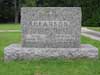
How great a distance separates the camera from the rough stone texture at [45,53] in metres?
10.8

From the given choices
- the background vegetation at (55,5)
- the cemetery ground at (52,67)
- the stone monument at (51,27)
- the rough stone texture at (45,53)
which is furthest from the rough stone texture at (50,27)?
the background vegetation at (55,5)

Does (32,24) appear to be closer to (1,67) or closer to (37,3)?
(1,67)

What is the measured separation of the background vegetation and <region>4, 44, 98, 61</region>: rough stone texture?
37172 millimetres

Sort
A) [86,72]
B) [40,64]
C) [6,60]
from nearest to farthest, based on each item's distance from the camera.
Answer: [86,72] < [40,64] < [6,60]

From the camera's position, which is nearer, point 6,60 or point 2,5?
point 6,60

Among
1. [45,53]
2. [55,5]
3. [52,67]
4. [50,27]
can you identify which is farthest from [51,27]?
[55,5]

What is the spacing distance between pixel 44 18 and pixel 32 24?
1.30 feet

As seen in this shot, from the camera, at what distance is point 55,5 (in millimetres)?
59438

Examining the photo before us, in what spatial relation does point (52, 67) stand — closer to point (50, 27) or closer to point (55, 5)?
point (50, 27)

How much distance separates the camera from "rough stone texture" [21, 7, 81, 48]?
444 inches

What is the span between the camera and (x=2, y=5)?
2552 inches

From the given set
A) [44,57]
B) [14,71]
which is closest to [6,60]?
[44,57]

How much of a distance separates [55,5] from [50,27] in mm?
48344

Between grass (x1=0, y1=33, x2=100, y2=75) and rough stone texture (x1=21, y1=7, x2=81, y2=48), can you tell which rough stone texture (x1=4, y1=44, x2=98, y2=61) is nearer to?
grass (x1=0, y1=33, x2=100, y2=75)
